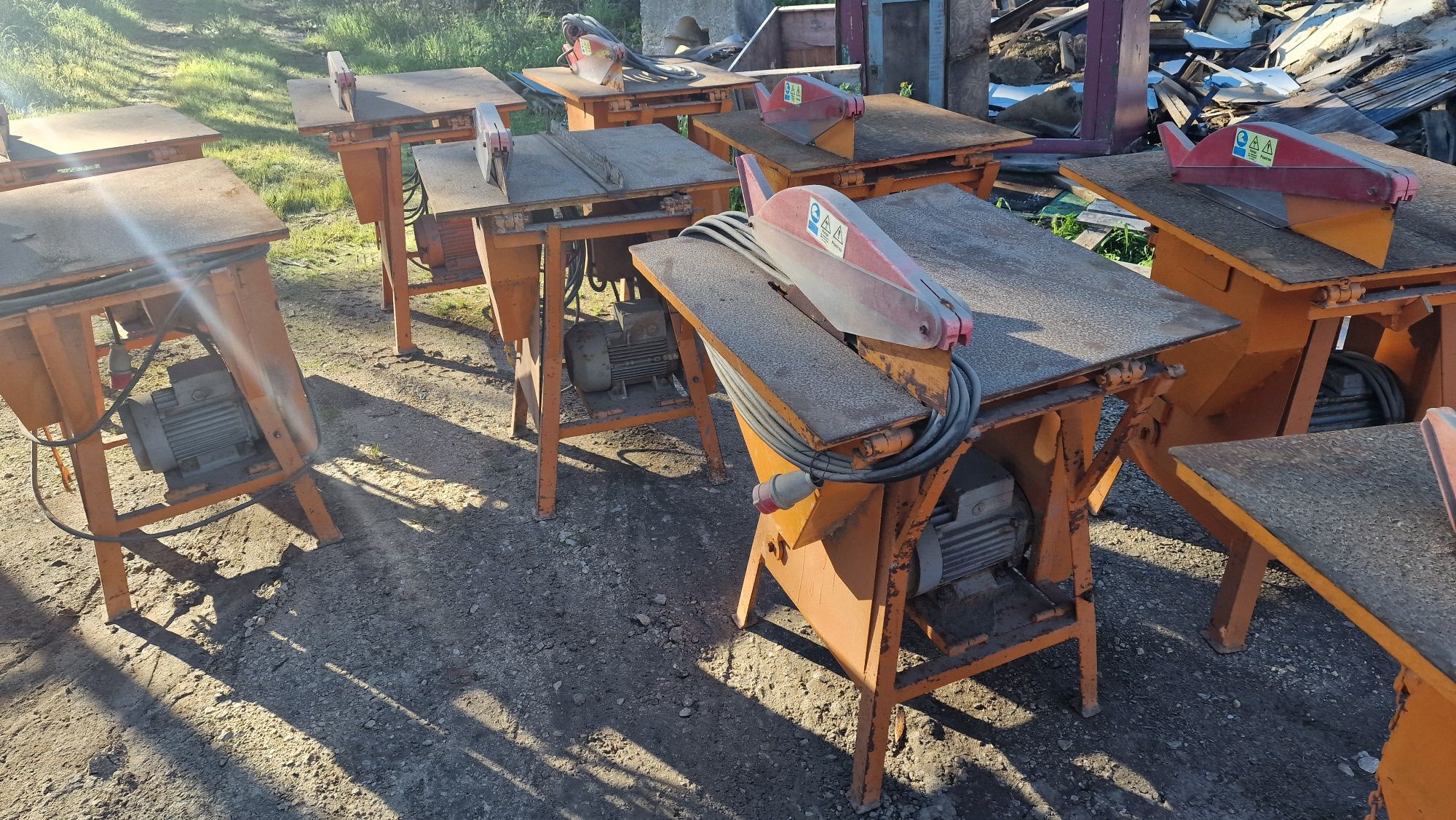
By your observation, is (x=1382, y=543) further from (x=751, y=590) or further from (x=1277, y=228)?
(x=751, y=590)

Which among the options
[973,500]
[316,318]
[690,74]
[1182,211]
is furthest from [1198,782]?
[316,318]

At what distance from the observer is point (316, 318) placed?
5.48 meters

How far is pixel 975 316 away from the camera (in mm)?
2260

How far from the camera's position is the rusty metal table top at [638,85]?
5.09 m

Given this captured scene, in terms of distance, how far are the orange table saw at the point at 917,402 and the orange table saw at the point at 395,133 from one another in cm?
255

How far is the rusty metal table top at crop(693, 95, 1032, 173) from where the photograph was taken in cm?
367

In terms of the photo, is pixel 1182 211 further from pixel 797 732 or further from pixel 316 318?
pixel 316 318

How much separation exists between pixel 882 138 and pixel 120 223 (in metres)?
2.94

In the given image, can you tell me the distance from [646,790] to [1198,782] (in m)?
1.56

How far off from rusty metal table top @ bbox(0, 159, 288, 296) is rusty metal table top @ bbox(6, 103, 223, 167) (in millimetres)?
694

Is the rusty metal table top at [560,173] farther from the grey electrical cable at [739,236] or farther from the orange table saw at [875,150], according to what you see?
the grey electrical cable at [739,236]

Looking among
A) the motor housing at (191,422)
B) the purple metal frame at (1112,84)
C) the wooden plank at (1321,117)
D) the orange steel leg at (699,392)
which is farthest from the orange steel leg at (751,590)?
the wooden plank at (1321,117)

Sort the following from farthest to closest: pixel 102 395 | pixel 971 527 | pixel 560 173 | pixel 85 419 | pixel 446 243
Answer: pixel 446 243 → pixel 560 173 → pixel 102 395 → pixel 85 419 → pixel 971 527

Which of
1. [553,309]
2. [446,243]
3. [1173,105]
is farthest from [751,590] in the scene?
[1173,105]
